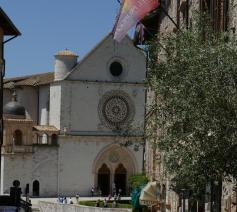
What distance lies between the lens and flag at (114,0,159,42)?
20688 mm

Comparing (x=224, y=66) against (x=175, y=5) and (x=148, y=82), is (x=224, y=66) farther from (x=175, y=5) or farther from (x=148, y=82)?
(x=175, y=5)

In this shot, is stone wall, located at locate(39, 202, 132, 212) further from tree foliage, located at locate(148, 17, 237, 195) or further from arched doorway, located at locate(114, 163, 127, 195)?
tree foliage, located at locate(148, 17, 237, 195)

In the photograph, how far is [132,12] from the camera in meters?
20.8

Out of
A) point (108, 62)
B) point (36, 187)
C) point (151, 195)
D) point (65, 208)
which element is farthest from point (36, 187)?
point (151, 195)

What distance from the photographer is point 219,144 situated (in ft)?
42.8

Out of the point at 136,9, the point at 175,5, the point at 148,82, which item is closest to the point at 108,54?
the point at 175,5

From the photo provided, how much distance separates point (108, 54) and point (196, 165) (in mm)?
60593

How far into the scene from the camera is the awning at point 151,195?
28.7 metres

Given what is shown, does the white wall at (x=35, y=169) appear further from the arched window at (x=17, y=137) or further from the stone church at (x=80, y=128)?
the arched window at (x=17, y=137)

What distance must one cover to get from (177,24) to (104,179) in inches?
1876

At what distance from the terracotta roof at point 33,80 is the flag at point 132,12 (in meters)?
52.9

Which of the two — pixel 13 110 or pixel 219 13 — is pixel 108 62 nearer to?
pixel 13 110

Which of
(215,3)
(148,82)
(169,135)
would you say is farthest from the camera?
(215,3)

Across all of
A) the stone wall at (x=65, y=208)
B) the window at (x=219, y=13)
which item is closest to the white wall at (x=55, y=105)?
the stone wall at (x=65, y=208)
